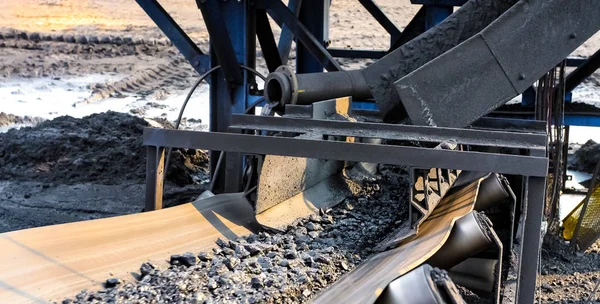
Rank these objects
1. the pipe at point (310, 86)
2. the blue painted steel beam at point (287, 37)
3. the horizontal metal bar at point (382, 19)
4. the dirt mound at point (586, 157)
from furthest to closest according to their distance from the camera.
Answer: the dirt mound at point (586, 157), the horizontal metal bar at point (382, 19), the blue painted steel beam at point (287, 37), the pipe at point (310, 86)

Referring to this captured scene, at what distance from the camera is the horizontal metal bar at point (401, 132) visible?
4207mm

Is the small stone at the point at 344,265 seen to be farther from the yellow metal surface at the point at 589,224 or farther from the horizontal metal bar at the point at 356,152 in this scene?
the yellow metal surface at the point at 589,224

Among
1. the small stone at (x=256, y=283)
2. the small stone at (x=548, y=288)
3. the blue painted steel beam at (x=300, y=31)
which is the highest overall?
the blue painted steel beam at (x=300, y=31)

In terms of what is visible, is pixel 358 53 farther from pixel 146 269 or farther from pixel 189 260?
pixel 146 269

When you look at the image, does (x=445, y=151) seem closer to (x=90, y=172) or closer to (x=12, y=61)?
(x=90, y=172)

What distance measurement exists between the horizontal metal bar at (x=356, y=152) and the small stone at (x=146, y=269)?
72cm

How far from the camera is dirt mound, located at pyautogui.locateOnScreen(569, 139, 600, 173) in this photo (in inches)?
398

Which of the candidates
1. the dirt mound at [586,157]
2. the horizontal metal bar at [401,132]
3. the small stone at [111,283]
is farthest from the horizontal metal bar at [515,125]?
the dirt mound at [586,157]

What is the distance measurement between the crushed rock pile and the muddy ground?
74.9 inches

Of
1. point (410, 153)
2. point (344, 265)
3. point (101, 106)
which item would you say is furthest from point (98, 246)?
point (101, 106)

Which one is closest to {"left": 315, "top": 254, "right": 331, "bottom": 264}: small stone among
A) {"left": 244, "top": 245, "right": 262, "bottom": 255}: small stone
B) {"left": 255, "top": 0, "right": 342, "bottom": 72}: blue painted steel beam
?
{"left": 244, "top": 245, "right": 262, "bottom": 255}: small stone

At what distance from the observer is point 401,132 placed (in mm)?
4336

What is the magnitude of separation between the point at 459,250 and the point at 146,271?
145cm

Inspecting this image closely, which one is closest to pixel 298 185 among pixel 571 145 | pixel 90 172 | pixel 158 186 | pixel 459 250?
pixel 158 186
